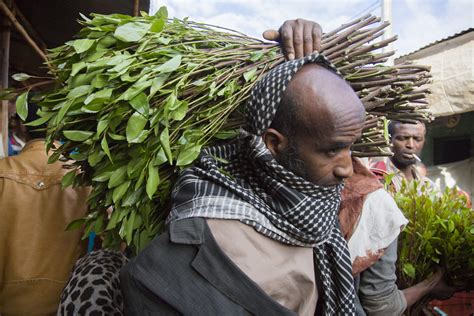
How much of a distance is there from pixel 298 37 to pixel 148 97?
598 millimetres

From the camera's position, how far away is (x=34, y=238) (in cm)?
184

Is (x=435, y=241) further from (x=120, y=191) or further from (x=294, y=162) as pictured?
(x=120, y=191)

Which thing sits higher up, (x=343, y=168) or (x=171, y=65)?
(x=171, y=65)

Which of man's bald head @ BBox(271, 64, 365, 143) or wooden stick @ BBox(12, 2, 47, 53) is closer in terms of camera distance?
man's bald head @ BBox(271, 64, 365, 143)

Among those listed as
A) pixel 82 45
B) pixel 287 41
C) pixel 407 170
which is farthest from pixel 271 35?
pixel 407 170

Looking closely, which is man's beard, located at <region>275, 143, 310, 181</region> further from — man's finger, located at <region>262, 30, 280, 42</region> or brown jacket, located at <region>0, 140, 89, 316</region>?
brown jacket, located at <region>0, 140, 89, 316</region>

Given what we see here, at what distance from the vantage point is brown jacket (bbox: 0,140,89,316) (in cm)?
180

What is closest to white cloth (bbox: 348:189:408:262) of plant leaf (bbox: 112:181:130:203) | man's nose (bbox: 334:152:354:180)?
man's nose (bbox: 334:152:354:180)

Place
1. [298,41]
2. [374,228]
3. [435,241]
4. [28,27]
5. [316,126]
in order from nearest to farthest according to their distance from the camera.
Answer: [316,126]
[298,41]
[374,228]
[435,241]
[28,27]

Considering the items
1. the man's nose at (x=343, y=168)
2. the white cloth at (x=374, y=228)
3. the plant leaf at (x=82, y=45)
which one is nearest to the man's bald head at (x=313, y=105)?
the man's nose at (x=343, y=168)

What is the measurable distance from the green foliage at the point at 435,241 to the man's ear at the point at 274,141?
3.93 ft

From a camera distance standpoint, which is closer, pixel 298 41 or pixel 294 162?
pixel 294 162

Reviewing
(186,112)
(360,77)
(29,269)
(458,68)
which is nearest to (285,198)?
(186,112)

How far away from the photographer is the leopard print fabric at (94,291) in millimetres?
1373
